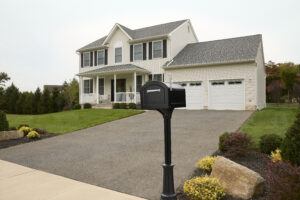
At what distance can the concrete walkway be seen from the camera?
6.16 metres

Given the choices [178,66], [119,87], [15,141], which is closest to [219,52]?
[178,66]

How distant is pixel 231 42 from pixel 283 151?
21247mm

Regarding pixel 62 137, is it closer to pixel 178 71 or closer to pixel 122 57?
pixel 178 71

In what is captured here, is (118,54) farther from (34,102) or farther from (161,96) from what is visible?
(161,96)

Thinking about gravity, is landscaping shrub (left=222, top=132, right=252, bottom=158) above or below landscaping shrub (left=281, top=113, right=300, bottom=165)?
below

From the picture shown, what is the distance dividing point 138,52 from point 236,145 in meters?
20.6

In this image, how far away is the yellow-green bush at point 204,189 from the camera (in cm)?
560

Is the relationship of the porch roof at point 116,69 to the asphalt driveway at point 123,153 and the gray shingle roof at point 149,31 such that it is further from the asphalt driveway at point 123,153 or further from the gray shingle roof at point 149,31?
the asphalt driveway at point 123,153

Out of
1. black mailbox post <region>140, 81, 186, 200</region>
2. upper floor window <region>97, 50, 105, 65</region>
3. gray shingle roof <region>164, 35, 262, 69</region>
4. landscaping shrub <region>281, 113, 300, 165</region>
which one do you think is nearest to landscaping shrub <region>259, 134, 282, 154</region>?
landscaping shrub <region>281, 113, 300, 165</region>

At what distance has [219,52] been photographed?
24.7m

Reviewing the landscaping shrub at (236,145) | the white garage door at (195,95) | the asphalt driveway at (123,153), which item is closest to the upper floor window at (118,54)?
the white garage door at (195,95)

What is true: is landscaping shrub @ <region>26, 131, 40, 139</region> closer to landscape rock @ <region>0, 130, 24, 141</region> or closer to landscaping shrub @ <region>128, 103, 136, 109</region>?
landscape rock @ <region>0, 130, 24, 141</region>

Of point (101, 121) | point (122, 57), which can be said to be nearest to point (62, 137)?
point (101, 121)

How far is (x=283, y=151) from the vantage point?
6.20 metres
